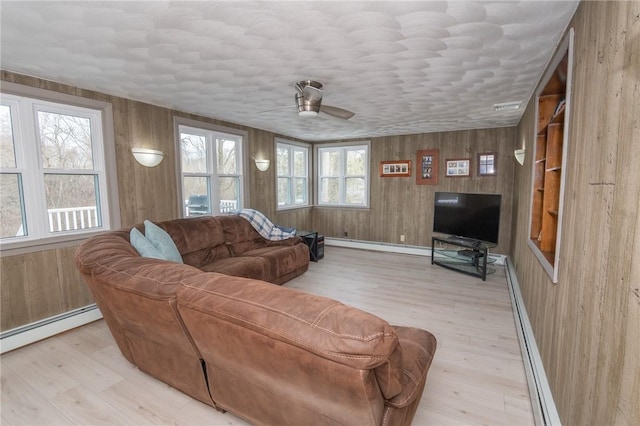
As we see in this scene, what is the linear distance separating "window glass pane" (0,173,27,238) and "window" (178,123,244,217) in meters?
1.73

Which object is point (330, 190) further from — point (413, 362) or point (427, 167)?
point (413, 362)

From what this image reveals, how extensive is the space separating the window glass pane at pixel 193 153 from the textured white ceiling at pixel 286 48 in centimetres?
74

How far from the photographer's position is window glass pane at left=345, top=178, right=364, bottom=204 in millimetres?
6902

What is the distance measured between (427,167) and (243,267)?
4.14m

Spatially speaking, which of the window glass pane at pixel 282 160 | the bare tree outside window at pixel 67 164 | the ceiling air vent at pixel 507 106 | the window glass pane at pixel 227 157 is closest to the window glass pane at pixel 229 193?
the window glass pane at pixel 227 157

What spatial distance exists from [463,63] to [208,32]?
2.07 meters

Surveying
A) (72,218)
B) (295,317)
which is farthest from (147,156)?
(295,317)

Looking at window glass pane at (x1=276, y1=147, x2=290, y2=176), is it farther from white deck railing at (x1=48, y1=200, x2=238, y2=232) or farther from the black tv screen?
white deck railing at (x1=48, y1=200, x2=238, y2=232)

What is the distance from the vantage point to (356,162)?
6902 millimetres

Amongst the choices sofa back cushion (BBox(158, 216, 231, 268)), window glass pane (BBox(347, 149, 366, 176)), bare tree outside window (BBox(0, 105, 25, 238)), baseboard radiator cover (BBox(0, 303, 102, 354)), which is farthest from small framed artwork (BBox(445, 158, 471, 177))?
bare tree outside window (BBox(0, 105, 25, 238))

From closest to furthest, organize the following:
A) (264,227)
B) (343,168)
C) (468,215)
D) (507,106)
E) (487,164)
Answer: (507,106) → (264,227) → (468,215) → (487,164) → (343,168)

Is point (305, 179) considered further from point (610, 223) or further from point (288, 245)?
point (610, 223)

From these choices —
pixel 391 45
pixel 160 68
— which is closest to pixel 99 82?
pixel 160 68

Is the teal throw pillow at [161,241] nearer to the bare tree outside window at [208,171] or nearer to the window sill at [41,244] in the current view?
the window sill at [41,244]
